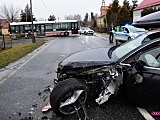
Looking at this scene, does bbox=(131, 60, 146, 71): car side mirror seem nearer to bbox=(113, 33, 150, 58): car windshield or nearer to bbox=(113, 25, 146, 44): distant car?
bbox=(113, 33, 150, 58): car windshield

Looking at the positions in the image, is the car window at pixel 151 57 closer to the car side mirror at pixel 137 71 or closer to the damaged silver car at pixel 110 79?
the damaged silver car at pixel 110 79

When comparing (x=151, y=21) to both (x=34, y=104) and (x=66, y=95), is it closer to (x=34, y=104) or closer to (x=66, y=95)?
(x=66, y=95)

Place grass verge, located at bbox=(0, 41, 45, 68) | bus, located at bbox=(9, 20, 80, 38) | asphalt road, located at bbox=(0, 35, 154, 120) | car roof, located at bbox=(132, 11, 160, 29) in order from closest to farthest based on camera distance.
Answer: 1. car roof, located at bbox=(132, 11, 160, 29)
2. asphalt road, located at bbox=(0, 35, 154, 120)
3. grass verge, located at bbox=(0, 41, 45, 68)
4. bus, located at bbox=(9, 20, 80, 38)

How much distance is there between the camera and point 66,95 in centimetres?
376

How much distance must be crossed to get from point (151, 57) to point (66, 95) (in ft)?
5.31

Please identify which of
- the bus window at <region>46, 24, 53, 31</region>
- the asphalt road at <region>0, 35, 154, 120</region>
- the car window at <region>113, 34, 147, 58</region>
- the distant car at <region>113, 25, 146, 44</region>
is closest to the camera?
the asphalt road at <region>0, 35, 154, 120</region>

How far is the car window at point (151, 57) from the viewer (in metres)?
3.59

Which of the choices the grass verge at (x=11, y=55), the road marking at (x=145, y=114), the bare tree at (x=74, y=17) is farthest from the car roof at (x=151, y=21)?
the bare tree at (x=74, y=17)

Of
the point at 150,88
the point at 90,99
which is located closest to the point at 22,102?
the point at 90,99

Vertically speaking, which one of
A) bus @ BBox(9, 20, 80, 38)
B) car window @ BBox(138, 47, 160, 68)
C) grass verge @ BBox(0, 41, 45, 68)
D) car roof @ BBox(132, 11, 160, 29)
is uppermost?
bus @ BBox(9, 20, 80, 38)

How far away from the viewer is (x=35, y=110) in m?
4.15

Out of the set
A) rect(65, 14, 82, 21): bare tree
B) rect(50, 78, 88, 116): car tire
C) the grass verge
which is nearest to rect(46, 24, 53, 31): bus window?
the grass verge

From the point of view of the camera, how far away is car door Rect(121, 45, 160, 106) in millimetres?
3498

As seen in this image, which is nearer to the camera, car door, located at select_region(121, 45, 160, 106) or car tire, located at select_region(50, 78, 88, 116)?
car door, located at select_region(121, 45, 160, 106)
